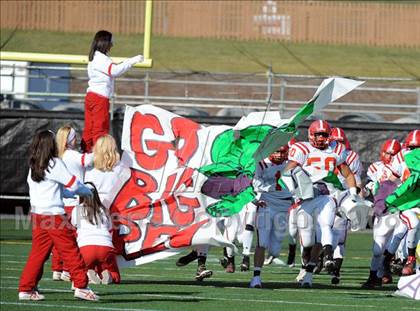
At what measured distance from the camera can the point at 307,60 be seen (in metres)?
28.6

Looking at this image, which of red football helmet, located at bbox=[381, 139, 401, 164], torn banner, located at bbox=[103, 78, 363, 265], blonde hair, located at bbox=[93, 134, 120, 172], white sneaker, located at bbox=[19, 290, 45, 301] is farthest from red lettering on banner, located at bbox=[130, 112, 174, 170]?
red football helmet, located at bbox=[381, 139, 401, 164]

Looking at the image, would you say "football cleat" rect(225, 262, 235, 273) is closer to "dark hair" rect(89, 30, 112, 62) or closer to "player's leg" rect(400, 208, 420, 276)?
"player's leg" rect(400, 208, 420, 276)

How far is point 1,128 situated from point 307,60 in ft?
28.9

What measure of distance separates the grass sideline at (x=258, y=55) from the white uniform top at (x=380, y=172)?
7.07 m

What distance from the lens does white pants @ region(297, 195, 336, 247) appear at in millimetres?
13493

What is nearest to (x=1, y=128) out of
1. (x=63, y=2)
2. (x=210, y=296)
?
(x=63, y=2)

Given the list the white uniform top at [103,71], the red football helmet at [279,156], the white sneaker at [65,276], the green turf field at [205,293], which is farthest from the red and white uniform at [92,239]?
the red football helmet at [279,156]

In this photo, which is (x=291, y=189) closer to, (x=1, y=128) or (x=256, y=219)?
(x=256, y=219)

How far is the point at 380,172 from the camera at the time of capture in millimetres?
Answer: 15477

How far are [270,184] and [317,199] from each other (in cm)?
56

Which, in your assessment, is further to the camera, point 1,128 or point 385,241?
point 1,128

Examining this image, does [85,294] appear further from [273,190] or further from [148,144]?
[273,190]

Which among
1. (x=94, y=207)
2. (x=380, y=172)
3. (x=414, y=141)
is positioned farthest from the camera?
(x=380, y=172)

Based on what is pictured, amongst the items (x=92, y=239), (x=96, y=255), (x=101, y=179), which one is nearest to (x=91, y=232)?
(x=92, y=239)
